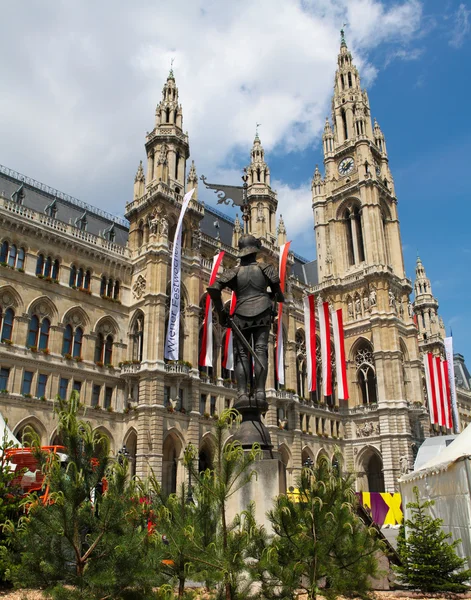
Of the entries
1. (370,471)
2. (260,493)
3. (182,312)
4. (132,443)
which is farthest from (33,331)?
(370,471)

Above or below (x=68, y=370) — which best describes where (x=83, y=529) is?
below

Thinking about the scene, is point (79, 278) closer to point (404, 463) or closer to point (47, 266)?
point (47, 266)

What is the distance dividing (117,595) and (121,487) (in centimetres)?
116

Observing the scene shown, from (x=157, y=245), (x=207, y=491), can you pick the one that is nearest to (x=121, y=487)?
(x=207, y=491)

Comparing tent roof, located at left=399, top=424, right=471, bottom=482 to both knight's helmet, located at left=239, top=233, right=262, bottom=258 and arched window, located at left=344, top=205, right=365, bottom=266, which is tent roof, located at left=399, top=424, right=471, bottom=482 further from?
arched window, located at left=344, top=205, right=365, bottom=266

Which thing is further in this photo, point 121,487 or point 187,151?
point 187,151

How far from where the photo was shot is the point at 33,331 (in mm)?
33000

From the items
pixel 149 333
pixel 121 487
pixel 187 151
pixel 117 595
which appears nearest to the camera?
pixel 117 595

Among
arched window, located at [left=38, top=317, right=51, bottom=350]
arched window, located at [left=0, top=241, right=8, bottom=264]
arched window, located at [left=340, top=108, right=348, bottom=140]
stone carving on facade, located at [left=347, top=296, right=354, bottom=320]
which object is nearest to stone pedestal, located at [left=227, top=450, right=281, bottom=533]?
arched window, located at [left=38, top=317, right=51, bottom=350]

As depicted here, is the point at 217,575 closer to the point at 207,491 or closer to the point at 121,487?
the point at 207,491

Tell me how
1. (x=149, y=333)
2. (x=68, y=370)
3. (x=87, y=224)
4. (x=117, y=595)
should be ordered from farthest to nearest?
(x=87, y=224)
(x=149, y=333)
(x=68, y=370)
(x=117, y=595)

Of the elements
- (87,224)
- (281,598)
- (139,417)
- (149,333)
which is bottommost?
(281,598)

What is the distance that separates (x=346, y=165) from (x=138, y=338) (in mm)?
38057

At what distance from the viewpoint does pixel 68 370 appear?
33500 millimetres
